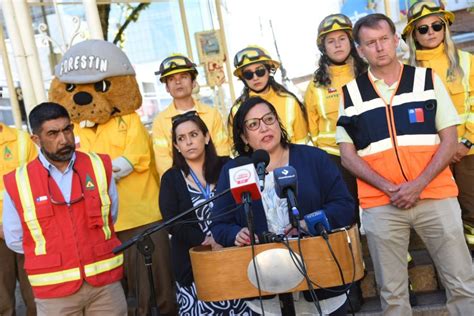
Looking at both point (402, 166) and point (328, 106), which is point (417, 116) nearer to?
point (402, 166)

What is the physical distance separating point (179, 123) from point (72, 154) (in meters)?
0.79

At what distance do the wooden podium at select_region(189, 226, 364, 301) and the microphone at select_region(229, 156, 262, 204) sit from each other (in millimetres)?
272

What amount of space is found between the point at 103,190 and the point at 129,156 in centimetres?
107

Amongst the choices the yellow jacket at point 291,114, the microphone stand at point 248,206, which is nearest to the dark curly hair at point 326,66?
the yellow jacket at point 291,114

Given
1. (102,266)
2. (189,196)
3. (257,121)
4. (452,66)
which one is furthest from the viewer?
(452,66)

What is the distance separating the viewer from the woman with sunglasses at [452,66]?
4809mm

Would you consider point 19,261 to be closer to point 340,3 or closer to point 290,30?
point 340,3

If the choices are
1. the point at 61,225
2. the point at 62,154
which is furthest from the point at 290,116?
the point at 61,225

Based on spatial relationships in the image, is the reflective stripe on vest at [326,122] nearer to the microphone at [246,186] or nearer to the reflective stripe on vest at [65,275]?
the reflective stripe on vest at [65,275]

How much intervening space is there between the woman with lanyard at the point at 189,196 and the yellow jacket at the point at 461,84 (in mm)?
1809

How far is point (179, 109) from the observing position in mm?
5469

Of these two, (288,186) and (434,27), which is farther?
(434,27)

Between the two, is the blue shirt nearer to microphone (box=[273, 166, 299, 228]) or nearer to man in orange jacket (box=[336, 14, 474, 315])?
microphone (box=[273, 166, 299, 228])

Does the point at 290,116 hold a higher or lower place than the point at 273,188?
higher
